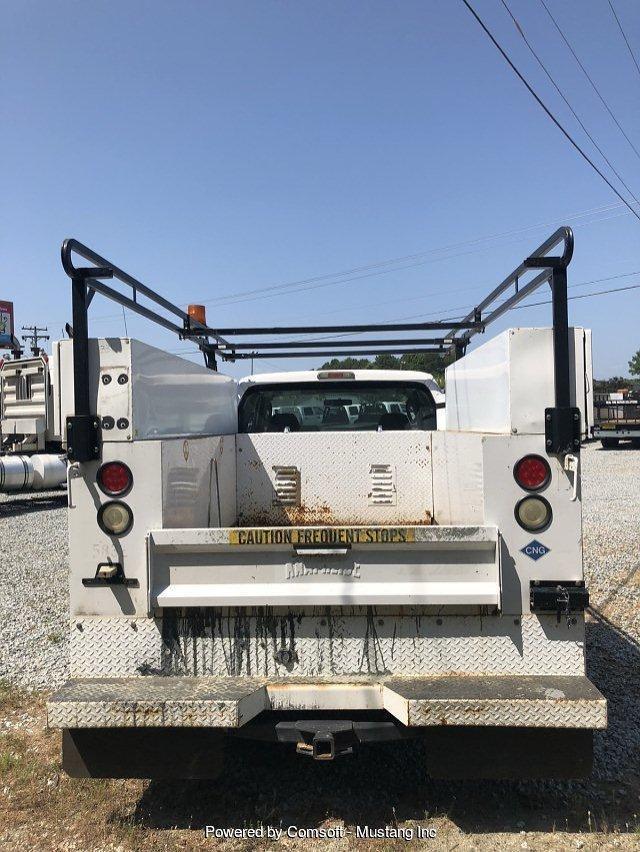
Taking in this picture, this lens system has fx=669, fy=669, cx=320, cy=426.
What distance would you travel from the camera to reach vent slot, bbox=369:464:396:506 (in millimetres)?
4137

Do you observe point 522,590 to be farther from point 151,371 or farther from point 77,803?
point 77,803

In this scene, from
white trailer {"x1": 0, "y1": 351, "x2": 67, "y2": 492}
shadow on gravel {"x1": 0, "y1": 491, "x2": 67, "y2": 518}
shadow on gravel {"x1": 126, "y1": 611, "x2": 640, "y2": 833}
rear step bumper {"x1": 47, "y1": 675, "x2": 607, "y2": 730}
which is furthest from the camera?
shadow on gravel {"x1": 0, "y1": 491, "x2": 67, "y2": 518}

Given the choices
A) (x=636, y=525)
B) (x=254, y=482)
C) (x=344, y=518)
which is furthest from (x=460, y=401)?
(x=636, y=525)

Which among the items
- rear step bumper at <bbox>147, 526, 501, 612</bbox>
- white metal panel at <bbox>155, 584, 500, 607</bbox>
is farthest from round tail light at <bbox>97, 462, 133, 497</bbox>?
white metal panel at <bbox>155, 584, 500, 607</bbox>

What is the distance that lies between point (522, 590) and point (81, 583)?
1.78 meters

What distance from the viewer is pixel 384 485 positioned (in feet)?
13.6

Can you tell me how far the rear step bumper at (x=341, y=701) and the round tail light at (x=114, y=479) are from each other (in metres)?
0.77

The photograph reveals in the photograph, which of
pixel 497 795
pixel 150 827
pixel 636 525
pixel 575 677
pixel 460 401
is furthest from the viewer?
pixel 636 525

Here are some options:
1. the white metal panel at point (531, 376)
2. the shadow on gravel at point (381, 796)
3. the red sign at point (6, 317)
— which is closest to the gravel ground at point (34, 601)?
the shadow on gravel at point (381, 796)

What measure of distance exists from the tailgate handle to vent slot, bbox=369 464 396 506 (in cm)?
143

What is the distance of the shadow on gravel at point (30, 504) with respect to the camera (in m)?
13.6

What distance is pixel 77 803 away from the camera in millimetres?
3012

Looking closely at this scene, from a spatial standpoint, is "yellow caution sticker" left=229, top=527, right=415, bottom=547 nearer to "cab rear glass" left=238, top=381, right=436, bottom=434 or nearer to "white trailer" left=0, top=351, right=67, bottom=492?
"cab rear glass" left=238, top=381, right=436, bottom=434

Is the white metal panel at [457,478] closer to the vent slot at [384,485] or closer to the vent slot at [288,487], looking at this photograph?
the vent slot at [384,485]
